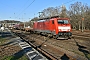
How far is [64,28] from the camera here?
82.9ft

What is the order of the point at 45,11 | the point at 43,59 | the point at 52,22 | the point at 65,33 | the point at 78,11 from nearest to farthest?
the point at 43,59, the point at 65,33, the point at 52,22, the point at 78,11, the point at 45,11

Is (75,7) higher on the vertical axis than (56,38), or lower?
higher

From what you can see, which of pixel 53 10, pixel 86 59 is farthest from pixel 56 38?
pixel 53 10

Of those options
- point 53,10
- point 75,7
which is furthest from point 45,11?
point 75,7

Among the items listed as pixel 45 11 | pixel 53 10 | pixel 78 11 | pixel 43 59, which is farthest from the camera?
pixel 45 11

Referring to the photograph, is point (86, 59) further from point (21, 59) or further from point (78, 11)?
point (78, 11)

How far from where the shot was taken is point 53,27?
1024 inches

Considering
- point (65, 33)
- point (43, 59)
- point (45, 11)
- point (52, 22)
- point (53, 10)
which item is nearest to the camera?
point (43, 59)

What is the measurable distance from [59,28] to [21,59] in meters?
14.9

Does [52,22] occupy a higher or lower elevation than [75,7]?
lower

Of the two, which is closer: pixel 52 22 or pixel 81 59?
pixel 81 59

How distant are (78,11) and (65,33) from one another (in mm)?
56065

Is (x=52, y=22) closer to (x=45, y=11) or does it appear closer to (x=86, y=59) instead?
(x=86, y=59)

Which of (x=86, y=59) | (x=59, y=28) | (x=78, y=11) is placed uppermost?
(x=78, y=11)
